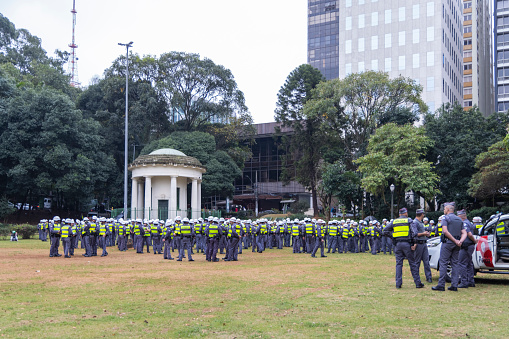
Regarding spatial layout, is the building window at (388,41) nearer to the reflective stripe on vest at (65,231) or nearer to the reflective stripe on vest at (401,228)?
the reflective stripe on vest at (65,231)

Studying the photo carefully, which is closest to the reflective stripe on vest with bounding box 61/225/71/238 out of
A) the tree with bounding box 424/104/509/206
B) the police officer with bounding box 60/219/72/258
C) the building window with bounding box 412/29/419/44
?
the police officer with bounding box 60/219/72/258

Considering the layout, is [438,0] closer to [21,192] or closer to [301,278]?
[21,192]

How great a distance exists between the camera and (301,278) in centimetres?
1395

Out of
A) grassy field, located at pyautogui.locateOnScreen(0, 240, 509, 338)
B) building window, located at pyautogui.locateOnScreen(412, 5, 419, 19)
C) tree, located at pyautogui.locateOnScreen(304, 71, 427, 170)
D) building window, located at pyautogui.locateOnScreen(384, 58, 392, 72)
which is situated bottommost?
grassy field, located at pyautogui.locateOnScreen(0, 240, 509, 338)

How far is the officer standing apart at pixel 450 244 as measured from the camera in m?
11.3

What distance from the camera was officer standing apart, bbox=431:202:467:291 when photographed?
11.3 metres

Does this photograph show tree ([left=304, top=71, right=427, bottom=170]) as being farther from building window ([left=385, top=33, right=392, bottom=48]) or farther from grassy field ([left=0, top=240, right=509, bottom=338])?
grassy field ([left=0, top=240, right=509, bottom=338])

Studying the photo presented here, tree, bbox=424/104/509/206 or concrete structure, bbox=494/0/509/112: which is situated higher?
concrete structure, bbox=494/0/509/112

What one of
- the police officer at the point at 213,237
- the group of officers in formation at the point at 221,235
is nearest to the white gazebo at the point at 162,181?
the group of officers in formation at the point at 221,235

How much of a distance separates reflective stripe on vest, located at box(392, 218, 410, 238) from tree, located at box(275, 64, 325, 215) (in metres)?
39.0

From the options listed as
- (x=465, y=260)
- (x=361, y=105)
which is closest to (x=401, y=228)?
(x=465, y=260)

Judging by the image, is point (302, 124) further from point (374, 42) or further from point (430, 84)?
point (374, 42)

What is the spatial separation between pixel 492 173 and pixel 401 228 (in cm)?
2627

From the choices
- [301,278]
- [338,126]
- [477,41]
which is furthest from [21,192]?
[477,41]
